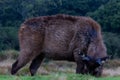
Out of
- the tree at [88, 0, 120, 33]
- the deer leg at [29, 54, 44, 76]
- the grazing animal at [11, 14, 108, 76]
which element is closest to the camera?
the grazing animal at [11, 14, 108, 76]

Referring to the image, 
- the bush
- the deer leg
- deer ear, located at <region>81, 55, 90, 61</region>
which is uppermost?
deer ear, located at <region>81, 55, 90, 61</region>

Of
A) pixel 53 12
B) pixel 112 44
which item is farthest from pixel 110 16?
pixel 53 12

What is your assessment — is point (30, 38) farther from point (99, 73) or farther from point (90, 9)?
point (90, 9)

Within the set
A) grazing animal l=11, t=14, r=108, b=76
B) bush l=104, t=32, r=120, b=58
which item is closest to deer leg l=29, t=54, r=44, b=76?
grazing animal l=11, t=14, r=108, b=76

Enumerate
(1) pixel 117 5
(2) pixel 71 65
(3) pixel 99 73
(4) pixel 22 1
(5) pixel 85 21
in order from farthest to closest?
(4) pixel 22 1 < (1) pixel 117 5 < (2) pixel 71 65 < (5) pixel 85 21 < (3) pixel 99 73

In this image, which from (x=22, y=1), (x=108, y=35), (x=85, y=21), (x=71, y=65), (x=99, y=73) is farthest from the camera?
(x=22, y=1)

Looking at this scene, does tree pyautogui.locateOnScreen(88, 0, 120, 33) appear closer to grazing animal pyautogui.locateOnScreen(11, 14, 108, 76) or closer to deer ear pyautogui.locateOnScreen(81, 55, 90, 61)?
grazing animal pyautogui.locateOnScreen(11, 14, 108, 76)

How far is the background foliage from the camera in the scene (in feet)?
122

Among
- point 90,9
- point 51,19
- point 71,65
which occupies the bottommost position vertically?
point 90,9

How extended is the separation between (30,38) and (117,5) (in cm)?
2892

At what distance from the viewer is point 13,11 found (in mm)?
45812

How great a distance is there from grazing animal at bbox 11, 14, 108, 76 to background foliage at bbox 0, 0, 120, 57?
21.6 metres

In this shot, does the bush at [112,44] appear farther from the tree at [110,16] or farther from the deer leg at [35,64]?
the deer leg at [35,64]

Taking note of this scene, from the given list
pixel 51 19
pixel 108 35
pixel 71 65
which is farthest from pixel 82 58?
pixel 108 35
